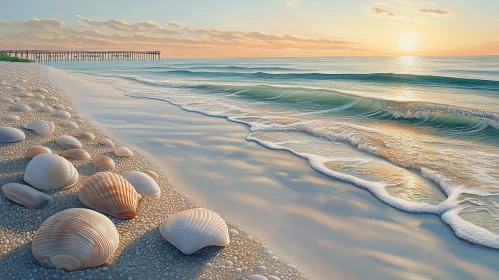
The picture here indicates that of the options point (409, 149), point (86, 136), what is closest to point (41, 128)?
point (86, 136)

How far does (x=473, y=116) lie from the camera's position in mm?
8914

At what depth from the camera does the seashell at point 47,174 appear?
2938 millimetres

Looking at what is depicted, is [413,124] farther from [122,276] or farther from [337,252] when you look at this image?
[122,276]

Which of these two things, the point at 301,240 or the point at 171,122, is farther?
the point at 171,122

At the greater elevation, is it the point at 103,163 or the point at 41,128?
the point at 41,128

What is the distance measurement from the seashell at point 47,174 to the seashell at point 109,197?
1.09 feet

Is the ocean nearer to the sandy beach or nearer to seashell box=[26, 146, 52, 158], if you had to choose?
the sandy beach

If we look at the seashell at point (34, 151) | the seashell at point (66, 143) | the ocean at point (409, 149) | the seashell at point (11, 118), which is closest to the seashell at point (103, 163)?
the seashell at point (34, 151)

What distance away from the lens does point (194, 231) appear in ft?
8.00

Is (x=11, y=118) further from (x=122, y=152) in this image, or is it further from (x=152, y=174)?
(x=152, y=174)

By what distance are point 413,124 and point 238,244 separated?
765 centimetres

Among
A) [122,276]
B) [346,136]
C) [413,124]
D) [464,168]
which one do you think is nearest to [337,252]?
[122,276]

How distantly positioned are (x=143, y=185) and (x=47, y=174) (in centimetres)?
76

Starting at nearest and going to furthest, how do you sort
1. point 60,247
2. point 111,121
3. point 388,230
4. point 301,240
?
1. point 60,247
2. point 301,240
3. point 388,230
4. point 111,121
